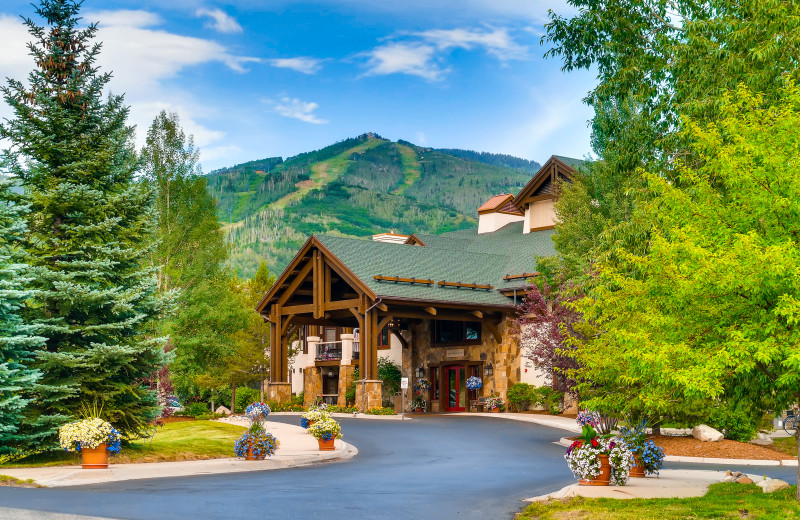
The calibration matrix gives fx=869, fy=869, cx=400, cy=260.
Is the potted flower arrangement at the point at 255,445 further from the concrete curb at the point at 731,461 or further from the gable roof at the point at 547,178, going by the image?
the gable roof at the point at 547,178

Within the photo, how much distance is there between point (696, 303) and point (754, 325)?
35.4 inches

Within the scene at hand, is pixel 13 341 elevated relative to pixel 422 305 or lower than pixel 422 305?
lower

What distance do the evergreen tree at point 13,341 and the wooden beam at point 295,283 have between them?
2424cm

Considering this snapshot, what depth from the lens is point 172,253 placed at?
Answer: 142 ft

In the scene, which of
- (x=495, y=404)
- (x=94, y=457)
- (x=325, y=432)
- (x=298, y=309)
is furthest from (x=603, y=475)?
(x=298, y=309)

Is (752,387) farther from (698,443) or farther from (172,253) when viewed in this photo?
(172,253)

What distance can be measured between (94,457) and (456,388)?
27.6 m

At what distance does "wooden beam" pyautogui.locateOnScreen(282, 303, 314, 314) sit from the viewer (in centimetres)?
4362

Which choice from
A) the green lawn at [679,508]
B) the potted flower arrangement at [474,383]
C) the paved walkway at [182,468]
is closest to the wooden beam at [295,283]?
the potted flower arrangement at [474,383]

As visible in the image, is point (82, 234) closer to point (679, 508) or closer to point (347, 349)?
point (679, 508)

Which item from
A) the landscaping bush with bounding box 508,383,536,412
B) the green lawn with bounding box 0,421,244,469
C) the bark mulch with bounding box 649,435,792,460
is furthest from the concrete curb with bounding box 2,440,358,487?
the landscaping bush with bounding box 508,383,536,412

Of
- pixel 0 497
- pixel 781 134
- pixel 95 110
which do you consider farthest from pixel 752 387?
pixel 95 110

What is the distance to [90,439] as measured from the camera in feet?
59.7

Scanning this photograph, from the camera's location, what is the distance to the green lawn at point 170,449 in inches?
772
